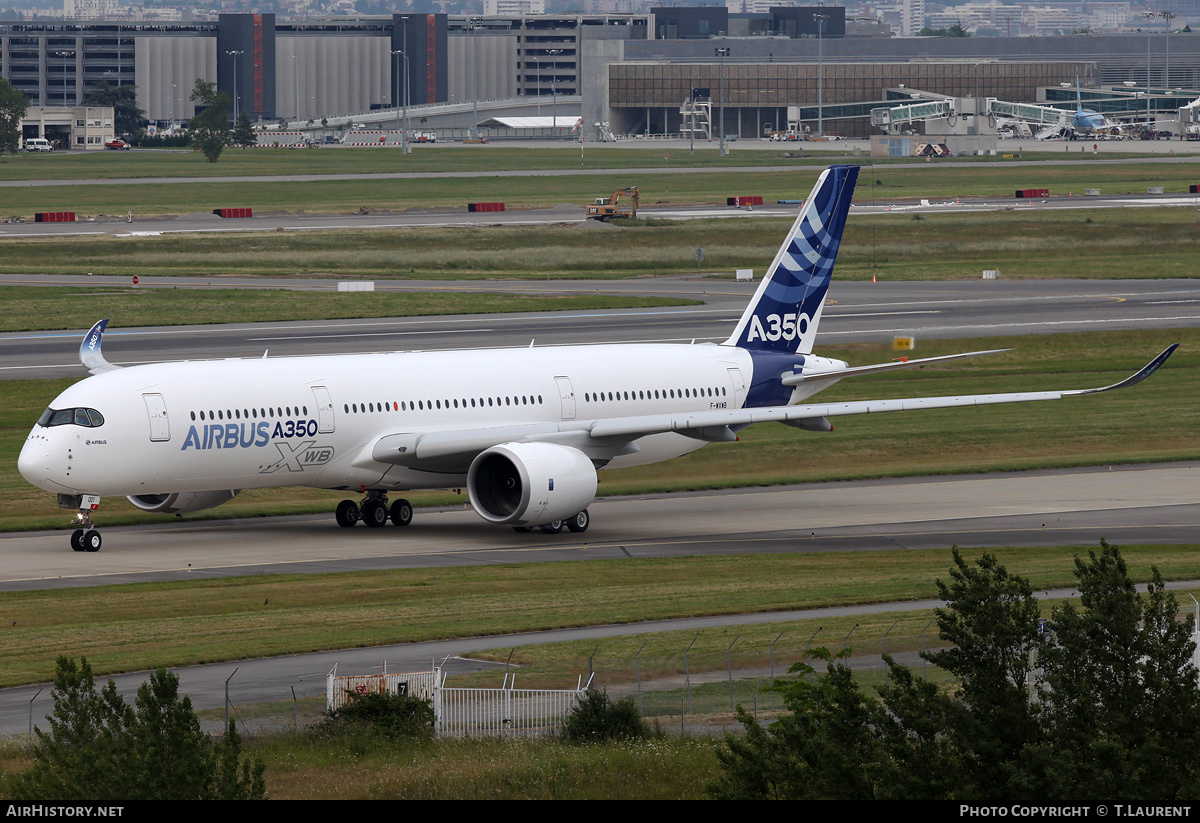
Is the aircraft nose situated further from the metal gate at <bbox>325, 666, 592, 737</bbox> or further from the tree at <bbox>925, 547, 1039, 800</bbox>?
the tree at <bbox>925, 547, 1039, 800</bbox>

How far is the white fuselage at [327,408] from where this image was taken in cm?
4362

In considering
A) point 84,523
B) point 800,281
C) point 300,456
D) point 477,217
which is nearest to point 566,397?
point 300,456

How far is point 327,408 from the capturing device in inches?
1836

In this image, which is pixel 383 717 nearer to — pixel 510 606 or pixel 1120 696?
pixel 510 606

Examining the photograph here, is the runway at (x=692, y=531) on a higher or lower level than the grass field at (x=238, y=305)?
lower

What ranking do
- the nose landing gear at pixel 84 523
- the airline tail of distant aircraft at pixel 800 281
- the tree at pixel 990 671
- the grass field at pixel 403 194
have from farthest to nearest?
1. the grass field at pixel 403 194
2. the airline tail of distant aircraft at pixel 800 281
3. the nose landing gear at pixel 84 523
4. the tree at pixel 990 671

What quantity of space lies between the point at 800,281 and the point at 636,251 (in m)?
73.4

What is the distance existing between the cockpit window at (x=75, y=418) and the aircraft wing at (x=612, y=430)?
300 inches

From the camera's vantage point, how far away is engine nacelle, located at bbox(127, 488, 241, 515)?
155ft

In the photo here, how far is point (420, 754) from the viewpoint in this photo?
26000 millimetres

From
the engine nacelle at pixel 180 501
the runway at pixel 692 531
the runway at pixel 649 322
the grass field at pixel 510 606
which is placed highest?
the runway at pixel 649 322

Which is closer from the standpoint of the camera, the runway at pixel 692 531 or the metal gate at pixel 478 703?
the metal gate at pixel 478 703

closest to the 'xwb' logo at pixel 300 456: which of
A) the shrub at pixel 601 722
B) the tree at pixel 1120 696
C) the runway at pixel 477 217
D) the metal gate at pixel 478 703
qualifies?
the metal gate at pixel 478 703

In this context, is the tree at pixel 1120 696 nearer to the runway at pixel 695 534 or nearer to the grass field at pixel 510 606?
the grass field at pixel 510 606
